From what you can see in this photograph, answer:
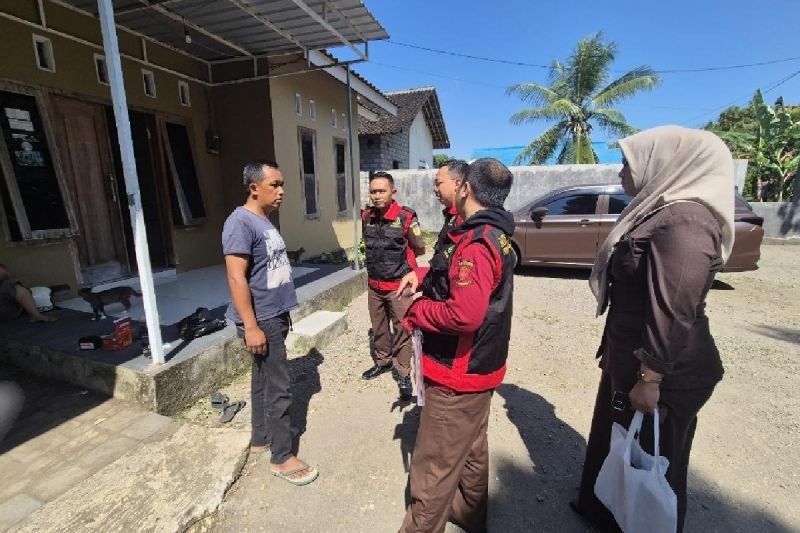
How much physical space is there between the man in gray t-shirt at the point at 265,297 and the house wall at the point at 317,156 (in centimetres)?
430

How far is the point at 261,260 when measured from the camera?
2238mm

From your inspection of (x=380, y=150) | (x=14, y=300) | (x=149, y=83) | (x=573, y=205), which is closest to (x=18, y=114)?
(x=149, y=83)

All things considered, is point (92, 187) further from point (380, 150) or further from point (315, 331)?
point (380, 150)

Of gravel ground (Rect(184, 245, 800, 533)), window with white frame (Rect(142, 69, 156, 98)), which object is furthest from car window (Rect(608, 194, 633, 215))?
window with white frame (Rect(142, 69, 156, 98))

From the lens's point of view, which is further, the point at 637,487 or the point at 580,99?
the point at 580,99

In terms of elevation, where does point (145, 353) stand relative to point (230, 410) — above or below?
above

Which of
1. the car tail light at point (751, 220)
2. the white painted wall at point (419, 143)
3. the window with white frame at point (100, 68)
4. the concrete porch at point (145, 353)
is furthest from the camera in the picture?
the white painted wall at point (419, 143)

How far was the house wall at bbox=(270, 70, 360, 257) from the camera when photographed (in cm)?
642

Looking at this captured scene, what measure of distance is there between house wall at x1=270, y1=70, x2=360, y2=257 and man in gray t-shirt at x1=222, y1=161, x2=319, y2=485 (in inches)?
169

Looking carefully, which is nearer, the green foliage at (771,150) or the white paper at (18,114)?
the white paper at (18,114)

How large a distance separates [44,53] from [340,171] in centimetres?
500

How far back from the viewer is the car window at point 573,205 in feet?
23.1

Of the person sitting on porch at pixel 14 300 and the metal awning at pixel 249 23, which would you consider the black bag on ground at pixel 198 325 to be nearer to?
the person sitting on porch at pixel 14 300

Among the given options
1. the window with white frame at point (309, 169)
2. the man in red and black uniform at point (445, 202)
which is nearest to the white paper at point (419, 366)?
the man in red and black uniform at point (445, 202)
